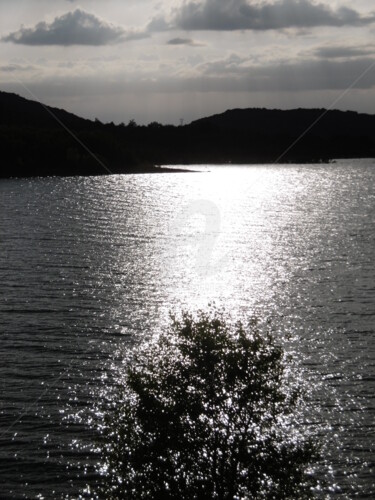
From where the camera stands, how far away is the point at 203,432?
3167 centimetres

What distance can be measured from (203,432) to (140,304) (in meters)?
36.7

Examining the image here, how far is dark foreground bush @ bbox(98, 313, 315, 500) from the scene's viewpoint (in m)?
31.3

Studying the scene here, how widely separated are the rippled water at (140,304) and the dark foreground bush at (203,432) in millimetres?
4189

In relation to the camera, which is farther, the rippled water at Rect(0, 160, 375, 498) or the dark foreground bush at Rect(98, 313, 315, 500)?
the rippled water at Rect(0, 160, 375, 498)

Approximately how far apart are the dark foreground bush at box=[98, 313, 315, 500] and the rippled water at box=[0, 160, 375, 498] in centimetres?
419

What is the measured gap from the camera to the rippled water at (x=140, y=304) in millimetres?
38375

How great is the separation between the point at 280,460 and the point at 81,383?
1816cm

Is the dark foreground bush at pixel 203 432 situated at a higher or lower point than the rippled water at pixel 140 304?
higher

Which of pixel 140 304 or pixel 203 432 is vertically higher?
pixel 203 432

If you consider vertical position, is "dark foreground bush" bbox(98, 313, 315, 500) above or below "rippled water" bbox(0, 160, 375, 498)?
above

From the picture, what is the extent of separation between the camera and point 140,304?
67.9 meters

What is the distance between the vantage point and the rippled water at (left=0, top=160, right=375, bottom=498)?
126ft

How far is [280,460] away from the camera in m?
32.0

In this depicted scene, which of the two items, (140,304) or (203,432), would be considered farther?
(140,304)
